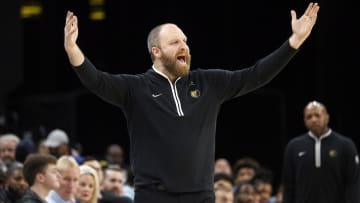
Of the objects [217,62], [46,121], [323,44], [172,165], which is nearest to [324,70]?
[323,44]

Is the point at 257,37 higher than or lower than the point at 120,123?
higher

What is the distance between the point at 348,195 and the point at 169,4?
6957mm

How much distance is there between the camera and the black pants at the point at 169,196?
6312 mm

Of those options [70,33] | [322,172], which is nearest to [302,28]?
[70,33]

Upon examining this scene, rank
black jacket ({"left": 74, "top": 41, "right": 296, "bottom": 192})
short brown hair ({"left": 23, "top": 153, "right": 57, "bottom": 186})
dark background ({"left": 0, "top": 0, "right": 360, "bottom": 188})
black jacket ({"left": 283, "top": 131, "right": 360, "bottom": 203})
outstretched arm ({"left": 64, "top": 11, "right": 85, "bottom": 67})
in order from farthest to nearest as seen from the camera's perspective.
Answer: dark background ({"left": 0, "top": 0, "right": 360, "bottom": 188}) → black jacket ({"left": 283, "top": 131, "right": 360, "bottom": 203}) → short brown hair ({"left": 23, "top": 153, "right": 57, "bottom": 186}) → black jacket ({"left": 74, "top": 41, "right": 296, "bottom": 192}) → outstretched arm ({"left": 64, "top": 11, "right": 85, "bottom": 67})

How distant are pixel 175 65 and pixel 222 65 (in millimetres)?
10675

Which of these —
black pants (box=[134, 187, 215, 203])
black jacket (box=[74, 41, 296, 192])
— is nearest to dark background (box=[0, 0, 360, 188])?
black jacket (box=[74, 41, 296, 192])

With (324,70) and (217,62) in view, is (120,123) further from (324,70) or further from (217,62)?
(324,70)

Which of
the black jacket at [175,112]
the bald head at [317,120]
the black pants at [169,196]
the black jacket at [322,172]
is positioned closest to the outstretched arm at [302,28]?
the black jacket at [175,112]

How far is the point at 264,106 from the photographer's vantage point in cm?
1691

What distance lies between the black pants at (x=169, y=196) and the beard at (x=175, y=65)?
2.24 feet

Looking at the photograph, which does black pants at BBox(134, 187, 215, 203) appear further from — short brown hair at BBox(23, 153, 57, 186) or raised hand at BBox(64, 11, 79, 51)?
short brown hair at BBox(23, 153, 57, 186)

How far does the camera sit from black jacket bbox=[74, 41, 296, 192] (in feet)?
20.7

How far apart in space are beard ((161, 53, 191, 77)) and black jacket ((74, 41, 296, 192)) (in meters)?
0.08
